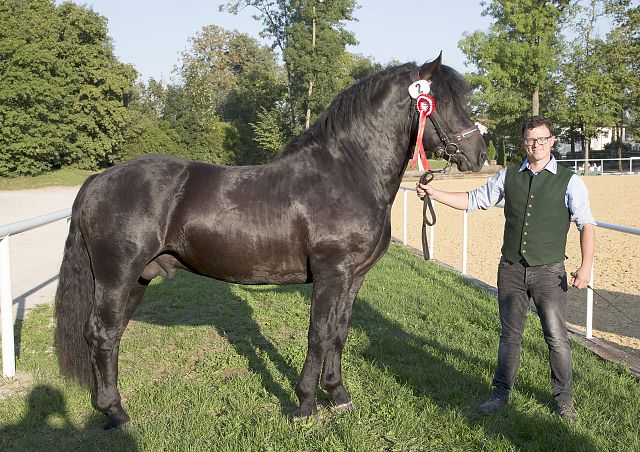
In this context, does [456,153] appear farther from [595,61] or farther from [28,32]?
[595,61]

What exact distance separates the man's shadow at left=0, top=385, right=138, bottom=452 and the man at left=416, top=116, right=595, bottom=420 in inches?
94.8

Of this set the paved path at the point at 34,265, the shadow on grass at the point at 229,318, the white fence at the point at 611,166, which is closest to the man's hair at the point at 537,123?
the shadow on grass at the point at 229,318

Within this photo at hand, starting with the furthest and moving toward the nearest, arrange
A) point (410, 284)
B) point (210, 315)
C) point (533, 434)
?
1. point (410, 284)
2. point (210, 315)
3. point (533, 434)

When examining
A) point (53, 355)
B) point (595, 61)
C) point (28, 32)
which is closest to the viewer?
Result: point (53, 355)

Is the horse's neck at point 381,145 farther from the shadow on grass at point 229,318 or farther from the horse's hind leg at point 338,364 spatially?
the shadow on grass at point 229,318

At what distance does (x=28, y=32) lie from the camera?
3000 cm

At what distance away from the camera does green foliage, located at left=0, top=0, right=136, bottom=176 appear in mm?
29312

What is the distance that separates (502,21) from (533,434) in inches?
1482

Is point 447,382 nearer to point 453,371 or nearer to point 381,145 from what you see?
point 453,371

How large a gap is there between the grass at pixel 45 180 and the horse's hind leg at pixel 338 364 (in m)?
29.0

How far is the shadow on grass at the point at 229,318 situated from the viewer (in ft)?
13.0

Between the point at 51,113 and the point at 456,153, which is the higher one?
the point at 51,113

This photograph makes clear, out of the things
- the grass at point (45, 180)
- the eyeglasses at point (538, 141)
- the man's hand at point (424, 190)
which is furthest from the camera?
the grass at point (45, 180)

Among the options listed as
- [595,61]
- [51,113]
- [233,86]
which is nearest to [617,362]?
[51,113]
